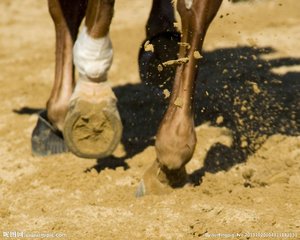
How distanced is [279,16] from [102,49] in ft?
12.2

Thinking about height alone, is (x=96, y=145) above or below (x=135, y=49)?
above

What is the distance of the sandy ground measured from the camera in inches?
97.3

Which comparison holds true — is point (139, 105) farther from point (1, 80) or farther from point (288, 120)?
point (1, 80)

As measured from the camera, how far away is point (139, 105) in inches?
159

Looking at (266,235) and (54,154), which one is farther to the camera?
(54,154)

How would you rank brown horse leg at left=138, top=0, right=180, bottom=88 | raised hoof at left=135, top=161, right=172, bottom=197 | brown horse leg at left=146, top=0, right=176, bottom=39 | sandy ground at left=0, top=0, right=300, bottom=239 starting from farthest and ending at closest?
brown horse leg at left=146, top=0, right=176, bottom=39, brown horse leg at left=138, top=0, right=180, bottom=88, raised hoof at left=135, top=161, right=172, bottom=197, sandy ground at left=0, top=0, right=300, bottom=239

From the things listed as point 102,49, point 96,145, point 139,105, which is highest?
point 102,49

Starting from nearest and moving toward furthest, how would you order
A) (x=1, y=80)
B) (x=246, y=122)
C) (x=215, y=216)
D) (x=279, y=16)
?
(x=215, y=216) < (x=246, y=122) < (x=1, y=80) < (x=279, y=16)

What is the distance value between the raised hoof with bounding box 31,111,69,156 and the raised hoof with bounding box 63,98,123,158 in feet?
1.95

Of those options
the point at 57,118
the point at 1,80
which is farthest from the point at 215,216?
the point at 1,80

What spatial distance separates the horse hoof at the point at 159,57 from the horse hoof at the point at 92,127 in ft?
2.22

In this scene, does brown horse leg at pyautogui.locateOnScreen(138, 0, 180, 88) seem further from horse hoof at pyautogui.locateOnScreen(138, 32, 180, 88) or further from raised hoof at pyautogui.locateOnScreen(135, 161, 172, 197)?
raised hoof at pyautogui.locateOnScreen(135, 161, 172, 197)

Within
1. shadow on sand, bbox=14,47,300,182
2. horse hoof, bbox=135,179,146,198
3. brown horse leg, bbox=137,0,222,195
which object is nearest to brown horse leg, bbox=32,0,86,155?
shadow on sand, bbox=14,47,300,182

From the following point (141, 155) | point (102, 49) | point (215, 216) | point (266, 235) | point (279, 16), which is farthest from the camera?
point (279, 16)
